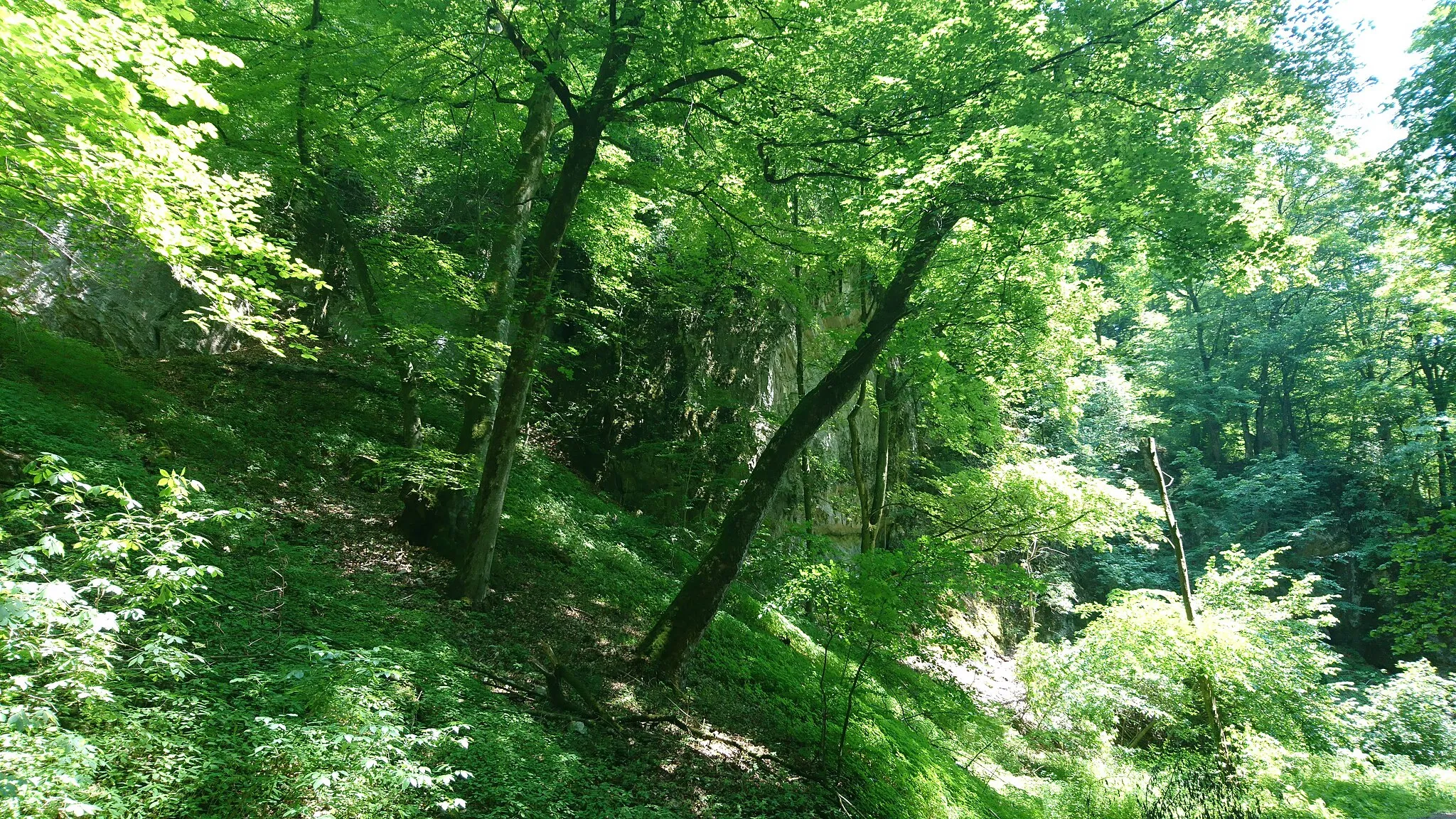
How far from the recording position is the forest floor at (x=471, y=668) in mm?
3010

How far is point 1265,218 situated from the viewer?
20.2 feet

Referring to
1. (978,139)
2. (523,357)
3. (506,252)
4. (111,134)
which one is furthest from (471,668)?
(978,139)

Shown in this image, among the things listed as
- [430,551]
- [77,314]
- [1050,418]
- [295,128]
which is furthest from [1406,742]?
[77,314]

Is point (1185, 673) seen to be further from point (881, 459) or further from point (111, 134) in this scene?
point (111, 134)

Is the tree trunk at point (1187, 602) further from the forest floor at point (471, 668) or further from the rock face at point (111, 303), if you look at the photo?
the rock face at point (111, 303)

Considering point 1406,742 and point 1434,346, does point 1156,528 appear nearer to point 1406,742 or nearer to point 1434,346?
point 1406,742

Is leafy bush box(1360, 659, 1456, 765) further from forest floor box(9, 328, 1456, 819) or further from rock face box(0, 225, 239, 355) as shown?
rock face box(0, 225, 239, 355)

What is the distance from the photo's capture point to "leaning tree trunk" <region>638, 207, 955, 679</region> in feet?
19.9

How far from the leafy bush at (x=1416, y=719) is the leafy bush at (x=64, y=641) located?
18.3 metres

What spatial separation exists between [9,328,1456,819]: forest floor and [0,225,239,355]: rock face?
46cm

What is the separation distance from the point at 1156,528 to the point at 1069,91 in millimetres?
8735

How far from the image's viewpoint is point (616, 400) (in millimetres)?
11859

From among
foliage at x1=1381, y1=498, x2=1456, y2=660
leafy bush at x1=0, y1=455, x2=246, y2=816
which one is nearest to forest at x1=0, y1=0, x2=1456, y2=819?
leafy bush at x1=0, y1=455, x2=246, y2=816

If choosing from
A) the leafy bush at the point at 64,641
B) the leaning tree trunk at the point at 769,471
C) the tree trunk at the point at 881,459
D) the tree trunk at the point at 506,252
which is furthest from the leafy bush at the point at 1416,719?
the leafy bush at the point at 64,641
